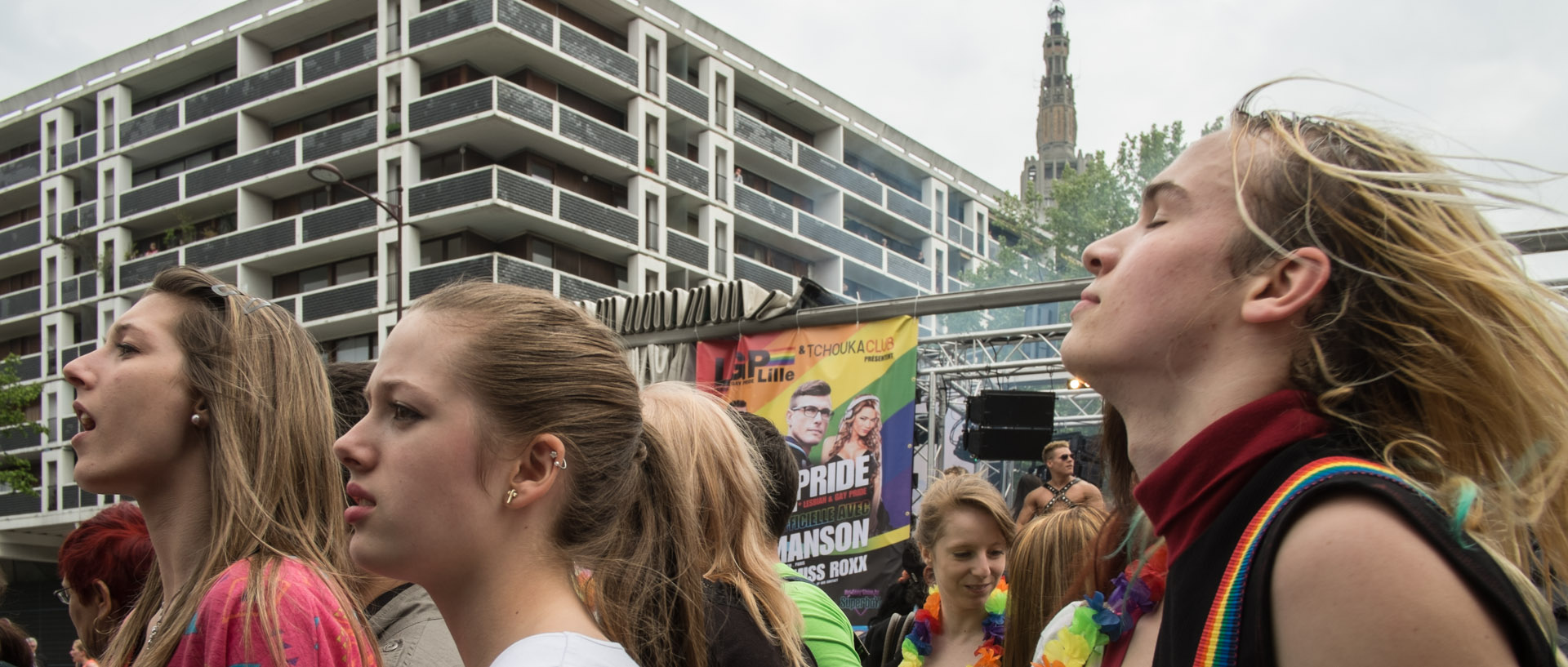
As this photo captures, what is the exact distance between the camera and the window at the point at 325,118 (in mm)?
33656

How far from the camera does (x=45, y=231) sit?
3922 centimetres

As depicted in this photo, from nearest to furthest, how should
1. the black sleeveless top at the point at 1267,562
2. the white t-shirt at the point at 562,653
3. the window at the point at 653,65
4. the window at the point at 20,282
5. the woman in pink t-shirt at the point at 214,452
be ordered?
1. the black sleeveless top at the point at 1267,562
2. the white t-shirt at the point at 562,653
3. the woman in pink t-shirt at the point at 214,452
4. the window at the point at 653,65
5. the window at the point at 20,282

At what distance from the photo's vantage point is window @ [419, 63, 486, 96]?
106ft

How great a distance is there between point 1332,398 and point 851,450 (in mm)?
8945

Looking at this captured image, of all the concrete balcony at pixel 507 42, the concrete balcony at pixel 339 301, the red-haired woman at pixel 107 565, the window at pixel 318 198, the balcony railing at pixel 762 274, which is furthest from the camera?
the balcony railing at pixel 762 274

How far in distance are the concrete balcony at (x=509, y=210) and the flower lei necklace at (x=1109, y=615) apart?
96.0ft

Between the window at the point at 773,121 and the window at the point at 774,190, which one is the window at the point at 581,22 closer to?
the window at the point at 773,121

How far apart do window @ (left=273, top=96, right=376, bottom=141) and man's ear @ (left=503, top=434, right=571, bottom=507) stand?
113ft

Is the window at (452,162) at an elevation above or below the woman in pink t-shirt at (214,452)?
above

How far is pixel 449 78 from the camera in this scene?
3262 cm

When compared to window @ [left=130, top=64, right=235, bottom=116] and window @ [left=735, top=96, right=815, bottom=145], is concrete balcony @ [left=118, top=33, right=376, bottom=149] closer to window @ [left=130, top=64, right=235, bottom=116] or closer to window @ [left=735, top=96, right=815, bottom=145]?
window @ [left=130, top=64, right=235, bottom=116]

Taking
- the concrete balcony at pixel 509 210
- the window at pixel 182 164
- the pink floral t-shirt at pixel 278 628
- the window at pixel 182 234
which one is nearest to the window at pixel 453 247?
the concrete balcony at pixel 509 210

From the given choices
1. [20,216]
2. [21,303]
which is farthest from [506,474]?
[20,216]

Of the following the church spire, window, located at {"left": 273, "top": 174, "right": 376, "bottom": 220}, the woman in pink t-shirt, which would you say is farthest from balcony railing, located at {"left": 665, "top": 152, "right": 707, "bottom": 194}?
the church spire
